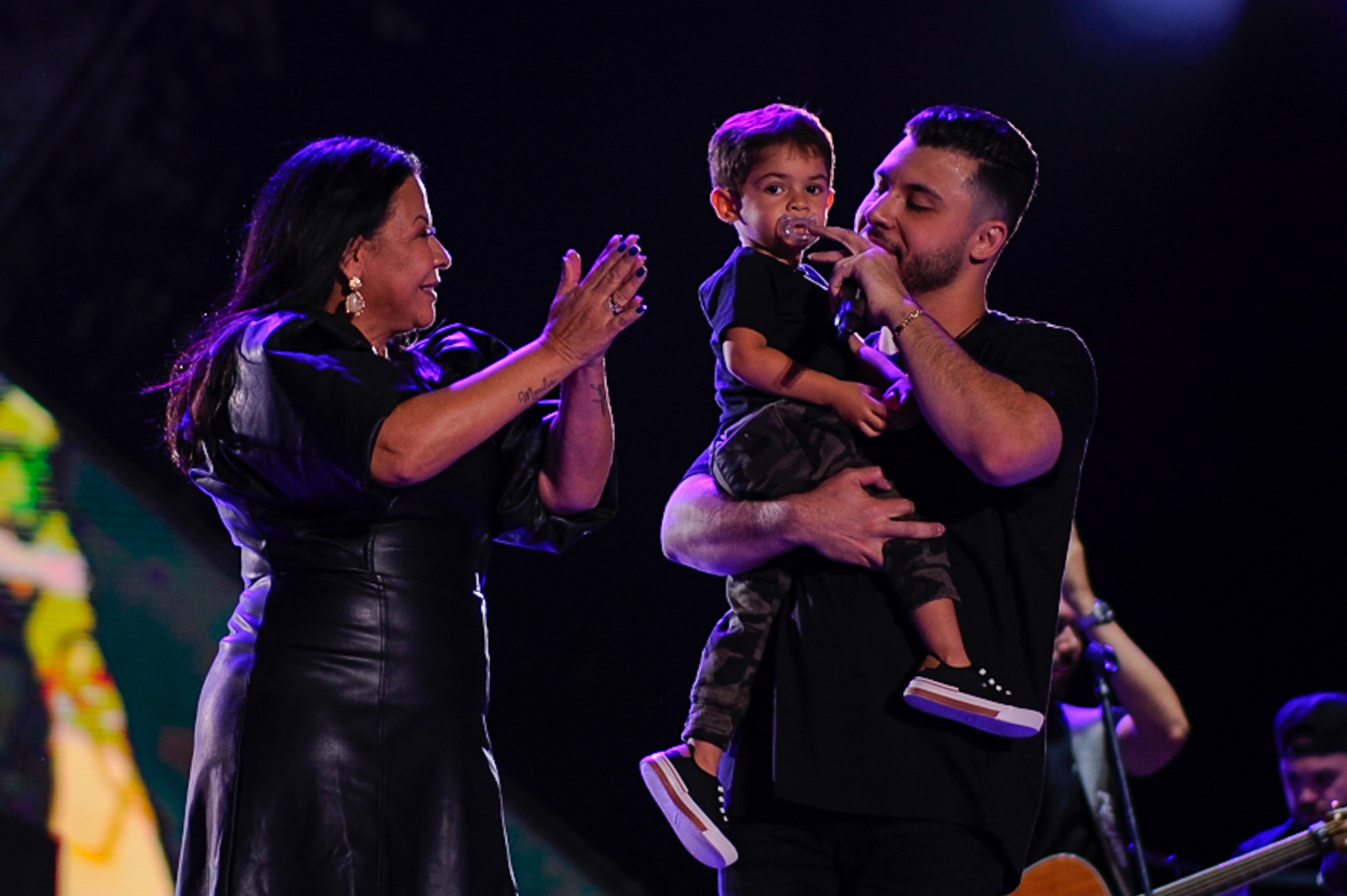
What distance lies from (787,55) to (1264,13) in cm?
143

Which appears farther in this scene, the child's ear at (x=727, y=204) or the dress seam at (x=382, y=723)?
the child's ear at (x=727, y=204)

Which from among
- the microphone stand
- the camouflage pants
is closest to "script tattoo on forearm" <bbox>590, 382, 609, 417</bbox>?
the camouflage pants

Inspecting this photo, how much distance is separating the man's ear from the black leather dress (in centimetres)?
88

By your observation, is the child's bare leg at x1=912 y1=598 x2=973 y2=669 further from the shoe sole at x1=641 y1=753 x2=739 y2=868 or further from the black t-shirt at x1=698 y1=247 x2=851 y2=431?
the black t-shirt at x1=698 y1=247 x2=851 y2=431

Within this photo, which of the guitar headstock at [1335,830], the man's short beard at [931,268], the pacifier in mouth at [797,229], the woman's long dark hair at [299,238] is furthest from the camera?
the guitar headstock at [1335,830]

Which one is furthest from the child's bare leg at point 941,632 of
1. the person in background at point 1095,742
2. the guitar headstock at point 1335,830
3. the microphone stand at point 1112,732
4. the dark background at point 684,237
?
the guitar headstock at point 1335,830

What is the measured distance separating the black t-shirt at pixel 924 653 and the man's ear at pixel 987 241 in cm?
16

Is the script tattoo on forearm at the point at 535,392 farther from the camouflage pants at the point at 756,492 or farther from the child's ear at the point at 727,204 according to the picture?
the child's ear at the point at 727,204

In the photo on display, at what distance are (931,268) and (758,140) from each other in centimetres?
61

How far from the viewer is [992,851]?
179 centimetres

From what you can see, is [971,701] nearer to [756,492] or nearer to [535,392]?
[756,492]

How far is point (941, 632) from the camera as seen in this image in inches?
69.4

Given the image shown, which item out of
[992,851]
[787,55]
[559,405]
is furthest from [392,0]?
[992,851]

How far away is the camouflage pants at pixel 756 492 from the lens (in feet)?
6.39
